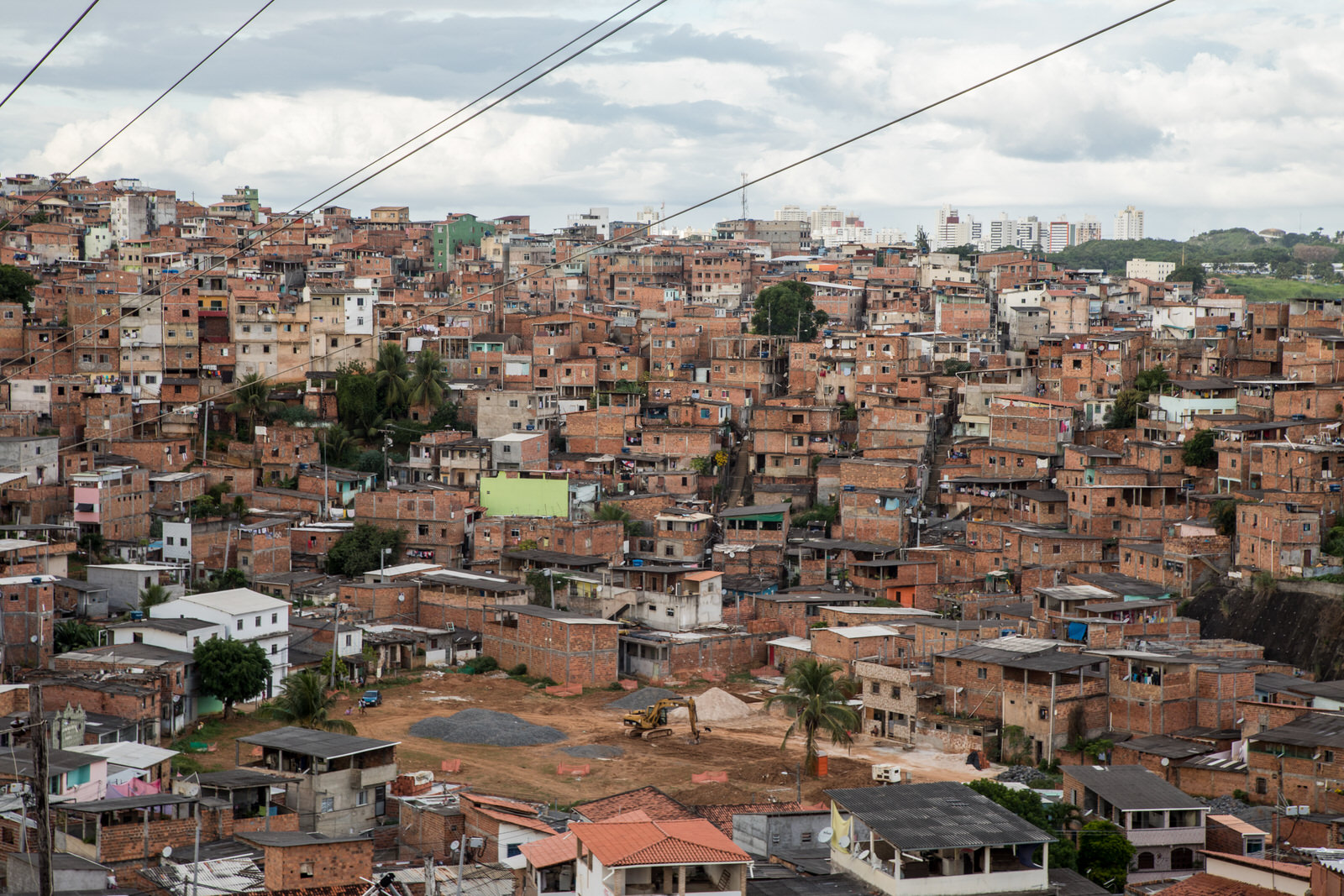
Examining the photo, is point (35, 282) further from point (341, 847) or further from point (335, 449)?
point (341, 847)

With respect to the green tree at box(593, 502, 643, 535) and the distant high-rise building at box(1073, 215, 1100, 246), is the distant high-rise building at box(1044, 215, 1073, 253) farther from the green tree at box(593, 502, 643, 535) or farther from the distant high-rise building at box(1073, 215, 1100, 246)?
the green tree at box(593, 502, 643, 535)

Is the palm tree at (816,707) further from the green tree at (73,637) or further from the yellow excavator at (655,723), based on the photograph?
the green tree at (73,637)

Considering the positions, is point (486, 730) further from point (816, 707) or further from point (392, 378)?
Answer: point (392, 378)

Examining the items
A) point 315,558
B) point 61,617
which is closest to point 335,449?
point 315,558

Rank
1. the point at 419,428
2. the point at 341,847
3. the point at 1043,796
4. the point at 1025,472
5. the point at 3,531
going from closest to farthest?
the point at 341,847 < the point at 1043,796 < the point at 3,531 < the point at 1025,472 < the point at 419,428

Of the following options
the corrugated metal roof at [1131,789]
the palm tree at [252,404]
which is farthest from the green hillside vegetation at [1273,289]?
the corrugated metal roof at [1131,789]
